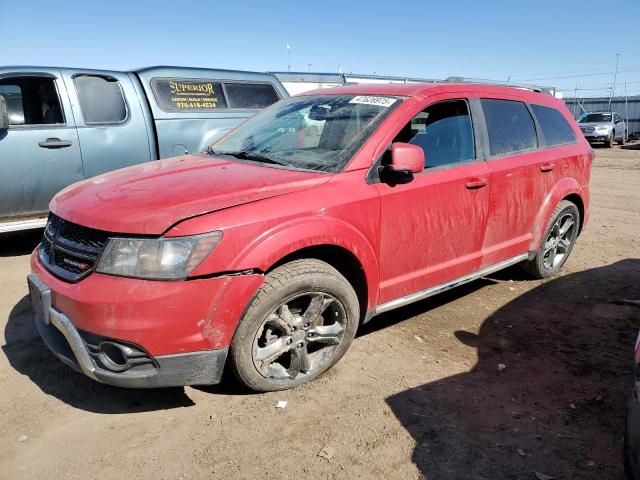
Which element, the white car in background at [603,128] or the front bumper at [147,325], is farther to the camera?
the white car in background at [603,128]

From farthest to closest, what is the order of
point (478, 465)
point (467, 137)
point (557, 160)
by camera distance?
point (557, 160)
point (467, 137)
point (478, 465)

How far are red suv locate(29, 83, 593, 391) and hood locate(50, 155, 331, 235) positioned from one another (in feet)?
0.04

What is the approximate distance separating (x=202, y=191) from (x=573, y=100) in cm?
3322

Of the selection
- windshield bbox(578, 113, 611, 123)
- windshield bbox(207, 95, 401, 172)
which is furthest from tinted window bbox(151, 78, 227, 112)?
windshield bbox(578, 113, 611, 123)

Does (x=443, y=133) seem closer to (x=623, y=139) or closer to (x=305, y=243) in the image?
(x=305, y=243)

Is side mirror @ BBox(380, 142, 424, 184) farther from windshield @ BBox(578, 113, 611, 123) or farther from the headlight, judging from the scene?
windshield @ BBox(578, 113, 611, 123)

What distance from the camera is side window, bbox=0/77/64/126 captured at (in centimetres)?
557

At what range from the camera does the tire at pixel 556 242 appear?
15.3 ft

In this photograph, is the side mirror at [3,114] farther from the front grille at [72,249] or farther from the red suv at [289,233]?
the front grille at [72,249]

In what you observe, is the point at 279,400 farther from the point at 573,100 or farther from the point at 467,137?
the point at 573,100

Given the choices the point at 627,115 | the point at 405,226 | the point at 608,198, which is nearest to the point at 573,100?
the point at 627,115

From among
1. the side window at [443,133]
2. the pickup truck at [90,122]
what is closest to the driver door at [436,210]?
the side window at [443,133]

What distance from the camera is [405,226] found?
3281mm

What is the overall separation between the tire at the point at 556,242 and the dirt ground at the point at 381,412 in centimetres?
72
